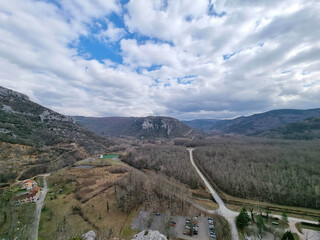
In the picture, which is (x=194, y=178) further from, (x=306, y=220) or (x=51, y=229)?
(x=51, y=229)

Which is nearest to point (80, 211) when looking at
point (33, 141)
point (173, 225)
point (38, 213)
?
point (38, 213)

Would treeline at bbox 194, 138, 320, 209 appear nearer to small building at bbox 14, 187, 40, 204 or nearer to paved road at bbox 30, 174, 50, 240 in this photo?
paved road at bbox 30, 174, 50, 240

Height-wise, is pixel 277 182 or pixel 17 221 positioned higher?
pixel 277 182

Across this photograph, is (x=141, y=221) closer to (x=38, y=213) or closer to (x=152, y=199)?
(x=152, y=199)

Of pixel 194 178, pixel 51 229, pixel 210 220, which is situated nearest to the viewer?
pixel 51 229

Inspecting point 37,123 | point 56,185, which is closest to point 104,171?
point 56,185

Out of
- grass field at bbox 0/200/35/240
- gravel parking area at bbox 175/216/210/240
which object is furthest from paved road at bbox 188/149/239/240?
grass field at bbox 0/200/35/240

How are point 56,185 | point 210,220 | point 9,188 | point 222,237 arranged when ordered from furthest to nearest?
1. point 56,185
2. point 9,188
3. point 210,220
4. point 222,237
